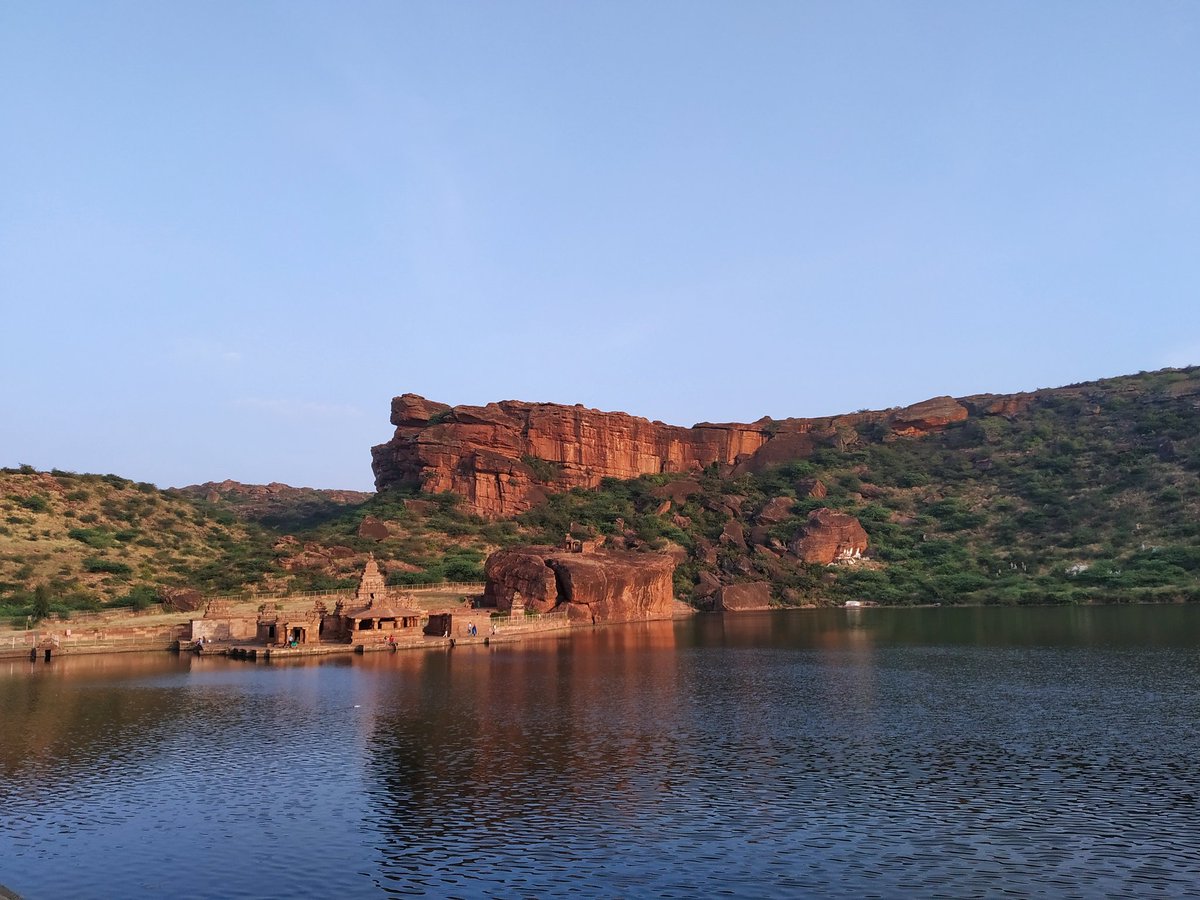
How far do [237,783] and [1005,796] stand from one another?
17.7 meters

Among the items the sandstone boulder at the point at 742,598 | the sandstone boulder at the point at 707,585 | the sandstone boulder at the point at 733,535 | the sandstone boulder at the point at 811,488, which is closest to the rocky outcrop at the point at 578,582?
the sandstone boulder at the point at 742,598

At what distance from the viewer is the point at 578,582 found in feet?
228

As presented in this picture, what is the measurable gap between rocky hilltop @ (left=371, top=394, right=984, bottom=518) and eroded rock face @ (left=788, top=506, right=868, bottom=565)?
30.0m

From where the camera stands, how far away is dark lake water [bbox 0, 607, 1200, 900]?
16.8m

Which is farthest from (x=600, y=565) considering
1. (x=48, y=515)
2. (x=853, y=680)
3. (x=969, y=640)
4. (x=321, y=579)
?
(x=48, y=515)

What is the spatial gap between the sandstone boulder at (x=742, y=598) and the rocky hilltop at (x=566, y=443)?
28088 millimetres

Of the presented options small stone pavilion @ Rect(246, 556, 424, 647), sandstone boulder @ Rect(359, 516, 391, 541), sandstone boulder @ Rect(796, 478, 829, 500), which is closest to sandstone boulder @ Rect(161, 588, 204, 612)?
small stone pavilion @ Rect(246, 556, 424, 647)

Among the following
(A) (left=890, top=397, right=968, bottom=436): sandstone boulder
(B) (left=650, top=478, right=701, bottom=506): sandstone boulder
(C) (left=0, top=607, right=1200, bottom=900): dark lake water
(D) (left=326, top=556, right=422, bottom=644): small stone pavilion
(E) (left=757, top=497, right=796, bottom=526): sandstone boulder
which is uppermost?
(A) (left=890, top=397, right=968, bottom=436): sandstone boulder

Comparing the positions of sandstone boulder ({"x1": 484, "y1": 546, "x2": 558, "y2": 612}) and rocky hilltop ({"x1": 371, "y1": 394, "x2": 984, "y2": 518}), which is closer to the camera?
sandstone boulder ({"x1": 484, "y1": 546, "x2": 558, "y2": 612})

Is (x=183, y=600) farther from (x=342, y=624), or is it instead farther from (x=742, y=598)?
(x=742, y=598)

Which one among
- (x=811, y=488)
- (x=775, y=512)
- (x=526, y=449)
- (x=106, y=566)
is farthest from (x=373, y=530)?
(x=811, y=488)

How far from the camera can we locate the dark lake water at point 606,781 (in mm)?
16750

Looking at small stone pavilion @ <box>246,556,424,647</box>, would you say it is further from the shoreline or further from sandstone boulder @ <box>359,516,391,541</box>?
sandstone boulder @ <box>359,516,391,541</box>

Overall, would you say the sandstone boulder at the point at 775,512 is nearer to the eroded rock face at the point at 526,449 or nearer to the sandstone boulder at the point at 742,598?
the sandstone boulder at the point at 742,598
